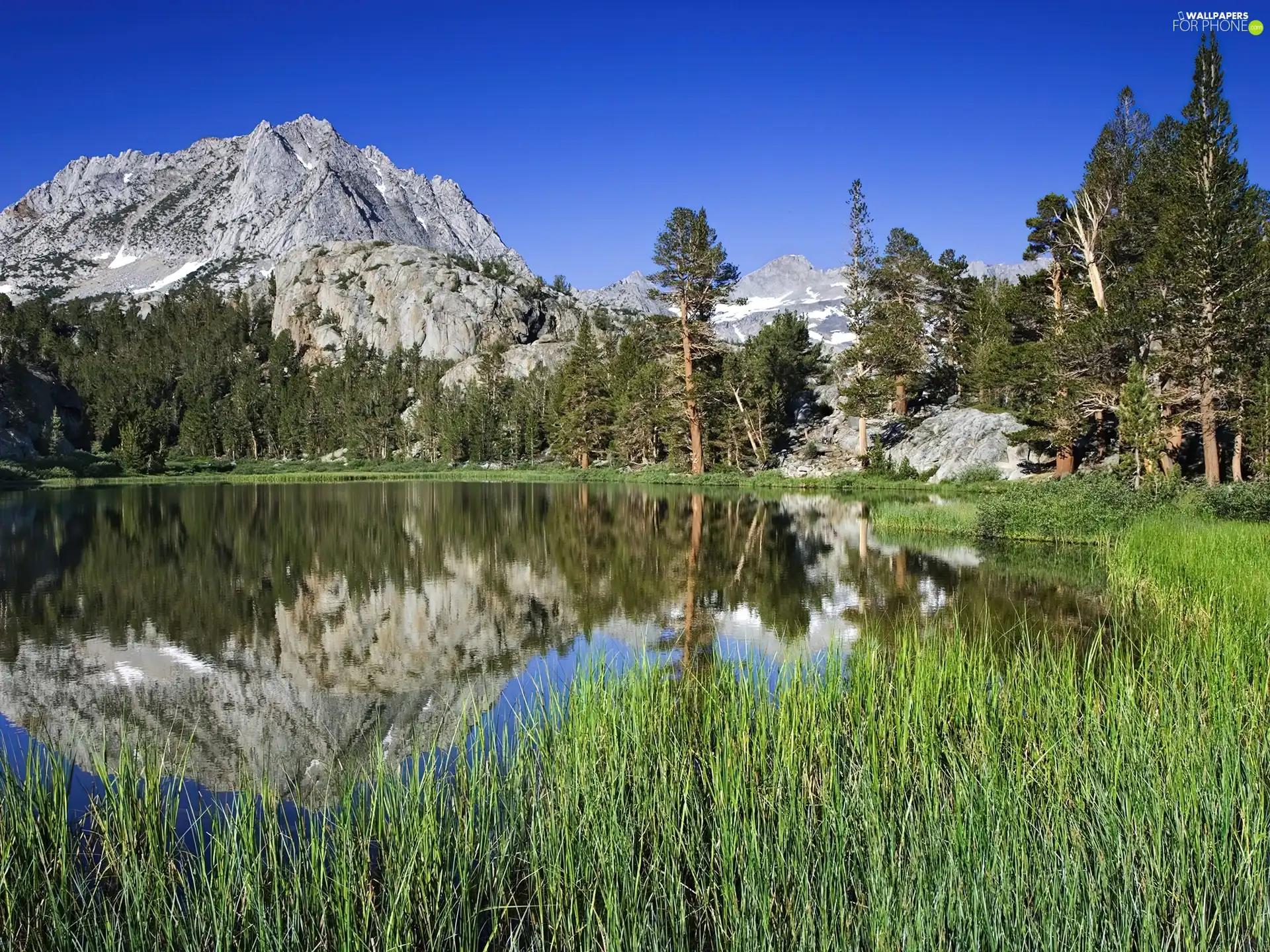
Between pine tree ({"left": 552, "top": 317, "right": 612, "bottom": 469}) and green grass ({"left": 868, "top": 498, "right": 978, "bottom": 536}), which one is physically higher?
pine tree ({"left": 552, "top": 317, "right": 612, "bottom": 469})

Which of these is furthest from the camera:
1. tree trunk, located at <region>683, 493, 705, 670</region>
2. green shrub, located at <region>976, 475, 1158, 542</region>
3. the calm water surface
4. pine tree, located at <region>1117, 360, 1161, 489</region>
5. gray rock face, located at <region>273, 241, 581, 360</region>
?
gray rock face, located at <region>273, 241, 581, 360</region>

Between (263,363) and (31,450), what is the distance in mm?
75275

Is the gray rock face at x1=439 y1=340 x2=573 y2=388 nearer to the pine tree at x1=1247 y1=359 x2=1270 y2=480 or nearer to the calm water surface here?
the calm water surface

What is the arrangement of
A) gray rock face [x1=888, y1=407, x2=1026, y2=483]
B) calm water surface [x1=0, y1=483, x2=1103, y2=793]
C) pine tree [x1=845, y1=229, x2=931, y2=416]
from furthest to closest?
pine tree [x1=845, y1=229, x2=931, y2=416], gray rock face [x1=888, y1=407, x2=1026, y2=483], calm water surface [x1=0, y1=483, x2=1103, y2=793]

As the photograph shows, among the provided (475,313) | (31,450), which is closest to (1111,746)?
(31,450)


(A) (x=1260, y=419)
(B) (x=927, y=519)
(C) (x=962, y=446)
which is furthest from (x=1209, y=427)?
(C) (x=962, y=446)

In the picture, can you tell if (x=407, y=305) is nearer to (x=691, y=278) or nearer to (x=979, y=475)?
(x=691, y=278)

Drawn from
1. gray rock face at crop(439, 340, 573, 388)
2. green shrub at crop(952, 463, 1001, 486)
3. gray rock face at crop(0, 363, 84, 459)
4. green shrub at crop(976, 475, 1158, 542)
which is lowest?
green shrub at crop(976, 475, 1158, 542)

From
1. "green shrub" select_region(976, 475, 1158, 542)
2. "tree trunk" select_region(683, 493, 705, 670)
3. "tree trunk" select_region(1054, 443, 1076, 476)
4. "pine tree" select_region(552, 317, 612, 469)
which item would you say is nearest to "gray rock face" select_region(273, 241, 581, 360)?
"pine tree" select_region(552, 317, 612, 469)

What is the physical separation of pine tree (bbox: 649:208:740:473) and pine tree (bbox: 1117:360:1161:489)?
31.8 metres

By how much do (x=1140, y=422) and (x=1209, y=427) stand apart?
3.81 meters

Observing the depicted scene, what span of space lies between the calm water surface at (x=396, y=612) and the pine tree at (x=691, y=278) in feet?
94.5

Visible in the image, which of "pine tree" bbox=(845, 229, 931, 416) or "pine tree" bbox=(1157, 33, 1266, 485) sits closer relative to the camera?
"pine tree" bbox=(1157, 33, 1266, 485)

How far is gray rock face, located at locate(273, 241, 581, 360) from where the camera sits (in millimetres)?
156625
